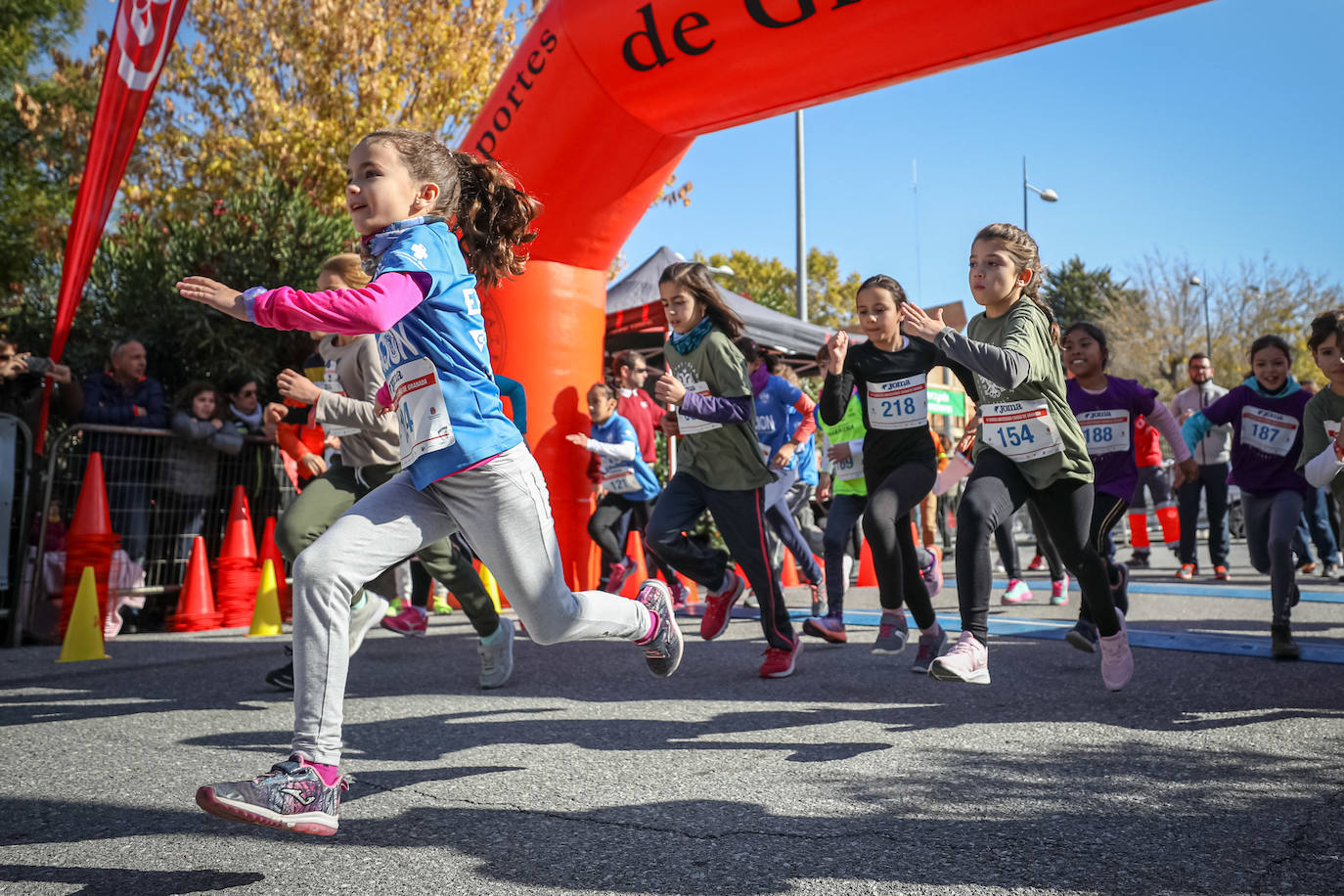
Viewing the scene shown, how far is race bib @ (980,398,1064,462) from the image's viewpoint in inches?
168

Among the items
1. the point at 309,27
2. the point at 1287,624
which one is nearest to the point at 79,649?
the point at 1287,624

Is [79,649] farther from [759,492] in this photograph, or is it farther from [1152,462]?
[1152,462]

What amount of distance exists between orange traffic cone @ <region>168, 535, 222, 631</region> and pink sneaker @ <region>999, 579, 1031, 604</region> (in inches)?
234

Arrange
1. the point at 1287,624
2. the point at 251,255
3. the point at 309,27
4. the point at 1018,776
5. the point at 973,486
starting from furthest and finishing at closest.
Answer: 1. the point at 309,27
2. the point at 251,255
3. the point at 1287,624
4. the point at 973,486
5. the point at 1018,776

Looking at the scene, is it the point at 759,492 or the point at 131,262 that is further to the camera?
the point at 131,262

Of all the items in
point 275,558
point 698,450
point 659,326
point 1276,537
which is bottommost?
point 275,558

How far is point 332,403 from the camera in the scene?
14.8 feet

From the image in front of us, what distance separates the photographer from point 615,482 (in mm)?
8430

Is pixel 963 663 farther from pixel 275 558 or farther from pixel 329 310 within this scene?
pixel 275 558

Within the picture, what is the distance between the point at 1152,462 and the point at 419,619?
27.3 ft

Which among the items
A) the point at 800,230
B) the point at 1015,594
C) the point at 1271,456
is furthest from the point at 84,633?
the point at 800,230

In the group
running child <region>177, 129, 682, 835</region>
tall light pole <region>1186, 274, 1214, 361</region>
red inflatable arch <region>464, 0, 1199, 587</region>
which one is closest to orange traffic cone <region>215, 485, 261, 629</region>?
red inflatable arch <region>464, 0, 1199, 587</region>

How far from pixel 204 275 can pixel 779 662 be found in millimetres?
7879

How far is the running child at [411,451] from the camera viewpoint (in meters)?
2.73
